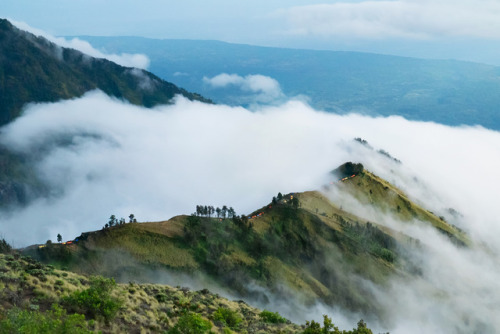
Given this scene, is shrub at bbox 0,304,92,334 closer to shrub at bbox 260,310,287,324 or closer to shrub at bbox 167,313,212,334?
shrub at bbox 167,313,212,334

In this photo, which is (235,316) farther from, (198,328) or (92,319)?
(92,319)

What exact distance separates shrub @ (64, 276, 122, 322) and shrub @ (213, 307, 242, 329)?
18.8 meters

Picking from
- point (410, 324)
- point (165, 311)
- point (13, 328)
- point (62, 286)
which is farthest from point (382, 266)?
point (13, 328)

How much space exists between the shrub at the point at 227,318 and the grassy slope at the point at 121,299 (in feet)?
3.13

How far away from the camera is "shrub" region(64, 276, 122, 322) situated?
148ft

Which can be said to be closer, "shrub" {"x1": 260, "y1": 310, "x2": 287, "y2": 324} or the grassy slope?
the grassy slope

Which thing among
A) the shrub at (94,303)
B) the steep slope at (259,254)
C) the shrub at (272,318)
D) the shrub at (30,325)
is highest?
the steep slope at (259,254)

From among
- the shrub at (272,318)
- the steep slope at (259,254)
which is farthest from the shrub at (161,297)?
the steep slope at (259,254)

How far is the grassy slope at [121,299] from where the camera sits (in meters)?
43.9

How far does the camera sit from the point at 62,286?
48.9 m

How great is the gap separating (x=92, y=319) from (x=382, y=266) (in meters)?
153

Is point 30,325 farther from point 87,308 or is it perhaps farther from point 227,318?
point 227,318

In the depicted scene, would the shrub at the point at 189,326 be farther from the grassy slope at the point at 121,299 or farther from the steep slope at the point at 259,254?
the steep slope at the point at 259,254

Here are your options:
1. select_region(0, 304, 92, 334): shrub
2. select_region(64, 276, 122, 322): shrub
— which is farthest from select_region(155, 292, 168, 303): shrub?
select_region(0, 304, 92, 334): shrub
